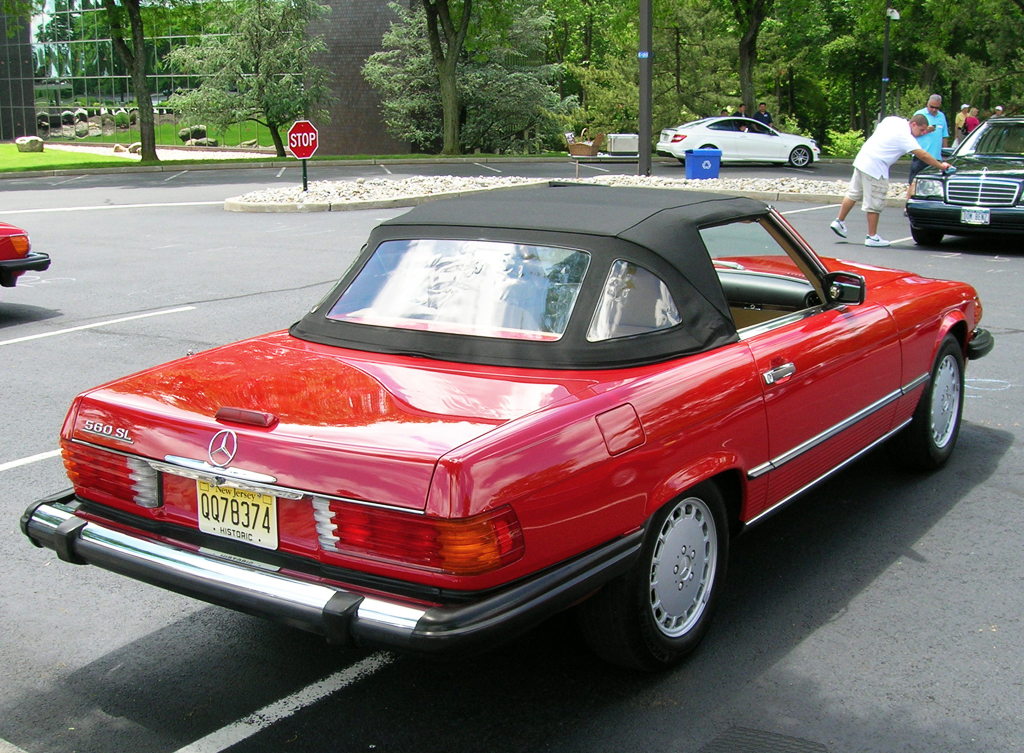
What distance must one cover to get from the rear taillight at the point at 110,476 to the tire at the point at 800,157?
28935 millimetres

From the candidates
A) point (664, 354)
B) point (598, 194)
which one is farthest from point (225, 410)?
point (598, 194)

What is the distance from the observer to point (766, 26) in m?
49.7

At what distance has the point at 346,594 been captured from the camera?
2.77 m

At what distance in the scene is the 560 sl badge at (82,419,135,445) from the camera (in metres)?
3.22

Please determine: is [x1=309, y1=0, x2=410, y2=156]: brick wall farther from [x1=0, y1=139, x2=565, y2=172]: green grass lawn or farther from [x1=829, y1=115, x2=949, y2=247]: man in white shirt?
[x1=829, y1=115, x2=949, y2=247]: man in white shirt

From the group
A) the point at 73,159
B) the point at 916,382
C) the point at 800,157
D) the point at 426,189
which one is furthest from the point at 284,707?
the point at 73,159

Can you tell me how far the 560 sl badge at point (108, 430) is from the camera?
10.6 feet

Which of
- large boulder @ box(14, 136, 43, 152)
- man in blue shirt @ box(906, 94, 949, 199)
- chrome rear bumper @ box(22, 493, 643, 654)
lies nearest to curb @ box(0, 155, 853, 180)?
large boulder @ box(14, 136, 43, 152)

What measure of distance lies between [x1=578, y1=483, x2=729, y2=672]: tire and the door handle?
0.51m

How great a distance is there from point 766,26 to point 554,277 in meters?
50.3

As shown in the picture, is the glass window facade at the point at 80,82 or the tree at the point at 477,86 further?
the glass window facade at the point at 80,82

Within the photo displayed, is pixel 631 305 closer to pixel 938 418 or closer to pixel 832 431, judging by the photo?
pixel 832 431

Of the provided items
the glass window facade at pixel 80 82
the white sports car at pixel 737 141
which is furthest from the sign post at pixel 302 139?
the glass window facade at pixel 80 82

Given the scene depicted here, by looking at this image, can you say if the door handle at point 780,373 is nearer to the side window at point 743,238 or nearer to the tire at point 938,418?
the side window at point 743,238
